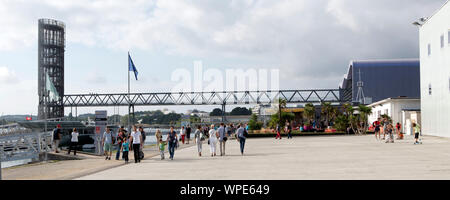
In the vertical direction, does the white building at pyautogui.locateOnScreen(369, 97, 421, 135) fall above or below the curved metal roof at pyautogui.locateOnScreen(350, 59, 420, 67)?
below

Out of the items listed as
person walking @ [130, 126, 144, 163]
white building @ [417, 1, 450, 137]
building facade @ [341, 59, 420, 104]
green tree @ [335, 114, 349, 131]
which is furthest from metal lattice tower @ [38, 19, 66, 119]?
person walking @ [130, 126, 144, 163]

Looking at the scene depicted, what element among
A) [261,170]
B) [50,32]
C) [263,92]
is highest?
[50,32]

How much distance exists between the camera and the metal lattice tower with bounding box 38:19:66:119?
99250mm

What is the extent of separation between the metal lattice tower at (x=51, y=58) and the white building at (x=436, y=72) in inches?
3217

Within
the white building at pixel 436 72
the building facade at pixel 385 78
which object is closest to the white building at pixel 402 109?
the white building at pixel 436 72

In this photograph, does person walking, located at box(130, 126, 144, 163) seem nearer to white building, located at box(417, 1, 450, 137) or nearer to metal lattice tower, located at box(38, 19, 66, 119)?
white building, located at box(417, 1, 450, 137)

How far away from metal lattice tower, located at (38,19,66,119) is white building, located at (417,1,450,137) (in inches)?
3217

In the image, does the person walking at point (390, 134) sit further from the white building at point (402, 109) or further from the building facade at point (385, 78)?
the building facade at point (385, 78)

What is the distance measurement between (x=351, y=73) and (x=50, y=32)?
70.7 metres

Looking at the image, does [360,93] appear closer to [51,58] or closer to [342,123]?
[342,123]

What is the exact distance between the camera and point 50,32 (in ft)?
340
